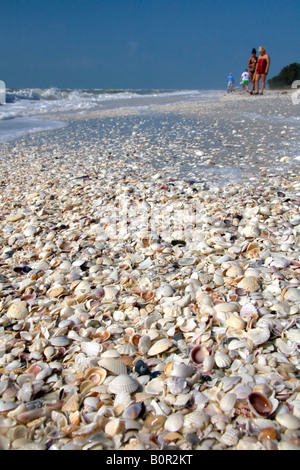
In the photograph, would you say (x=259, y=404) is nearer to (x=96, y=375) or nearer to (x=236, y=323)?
(x=236, y=323)

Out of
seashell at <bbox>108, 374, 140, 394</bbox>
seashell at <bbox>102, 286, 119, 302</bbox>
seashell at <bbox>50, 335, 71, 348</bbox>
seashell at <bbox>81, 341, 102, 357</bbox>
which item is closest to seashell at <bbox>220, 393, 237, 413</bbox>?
seashell at <bbox>108, 374, 140, 394</bbox>

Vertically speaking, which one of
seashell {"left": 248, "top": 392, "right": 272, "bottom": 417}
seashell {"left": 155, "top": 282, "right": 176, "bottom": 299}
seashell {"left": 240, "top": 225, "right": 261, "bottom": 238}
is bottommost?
seashell {"left": 248, "top": 392, "right": 272, "bottom": 417}

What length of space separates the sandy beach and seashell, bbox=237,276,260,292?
11mm

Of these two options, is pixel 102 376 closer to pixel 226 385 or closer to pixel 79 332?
pixel 79 332

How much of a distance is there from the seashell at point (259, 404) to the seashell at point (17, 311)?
1469 mm

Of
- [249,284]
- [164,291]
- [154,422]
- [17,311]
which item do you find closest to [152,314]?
[164,291]

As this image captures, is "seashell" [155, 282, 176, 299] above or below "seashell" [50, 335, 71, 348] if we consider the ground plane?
above

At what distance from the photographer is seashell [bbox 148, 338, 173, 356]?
188cm

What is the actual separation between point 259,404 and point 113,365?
2.29 ft

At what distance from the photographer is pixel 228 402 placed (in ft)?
5.09

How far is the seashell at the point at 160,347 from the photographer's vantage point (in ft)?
6.18

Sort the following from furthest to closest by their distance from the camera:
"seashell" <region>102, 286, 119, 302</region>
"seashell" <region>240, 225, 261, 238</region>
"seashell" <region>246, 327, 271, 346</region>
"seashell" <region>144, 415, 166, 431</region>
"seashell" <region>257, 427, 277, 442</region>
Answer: "seashell" <region>240, 225, 261, 238</region>, "seashell" <region>102, 286, 119, 302</region>, "seashell" <region>246, 327, 271, 346</region>, "seashell" <region>144, 415, 166, 431</region>, "seashell" <region>257, 427, 277, 442</region>

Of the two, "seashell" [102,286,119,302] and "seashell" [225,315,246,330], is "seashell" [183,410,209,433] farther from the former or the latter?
"seashell" [102,286,119,302]

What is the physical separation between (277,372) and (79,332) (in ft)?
3.61
